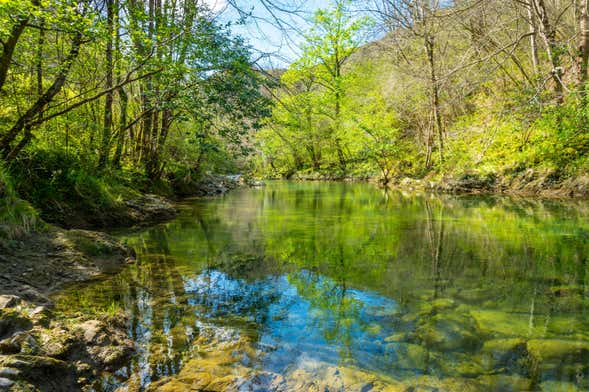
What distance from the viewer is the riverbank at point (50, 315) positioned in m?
2.82

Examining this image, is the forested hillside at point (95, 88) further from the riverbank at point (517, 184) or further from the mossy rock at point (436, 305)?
the riverbank at point (517, 184)

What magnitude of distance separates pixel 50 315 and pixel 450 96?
2334 centimetres

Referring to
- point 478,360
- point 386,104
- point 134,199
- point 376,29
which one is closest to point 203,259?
point 478,360

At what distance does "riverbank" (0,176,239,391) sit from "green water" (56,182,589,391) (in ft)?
0.70

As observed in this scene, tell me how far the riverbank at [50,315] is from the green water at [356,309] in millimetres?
215

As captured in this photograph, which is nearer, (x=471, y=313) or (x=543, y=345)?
(x=543, y=345)

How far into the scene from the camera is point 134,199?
39.4ft

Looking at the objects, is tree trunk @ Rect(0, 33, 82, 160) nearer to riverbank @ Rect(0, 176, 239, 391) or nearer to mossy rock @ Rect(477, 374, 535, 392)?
riverbank @ Rect(0, 176, 239, 391)

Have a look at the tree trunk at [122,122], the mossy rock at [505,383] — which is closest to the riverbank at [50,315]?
the mossy rock at [505,383]

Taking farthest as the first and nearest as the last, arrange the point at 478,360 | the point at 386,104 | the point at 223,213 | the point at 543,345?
1. the point at 386,104
2. the point at 223,213
3. the point at 543,345
4. the point at 478,360

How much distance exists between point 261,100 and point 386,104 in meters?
20.7

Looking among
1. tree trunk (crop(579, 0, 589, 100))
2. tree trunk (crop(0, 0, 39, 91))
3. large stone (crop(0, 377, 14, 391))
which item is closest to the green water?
large stone (crop(0, 377, 14, 391))

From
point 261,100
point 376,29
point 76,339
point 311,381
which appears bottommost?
point 311,381

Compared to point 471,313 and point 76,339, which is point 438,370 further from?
point 76,339
